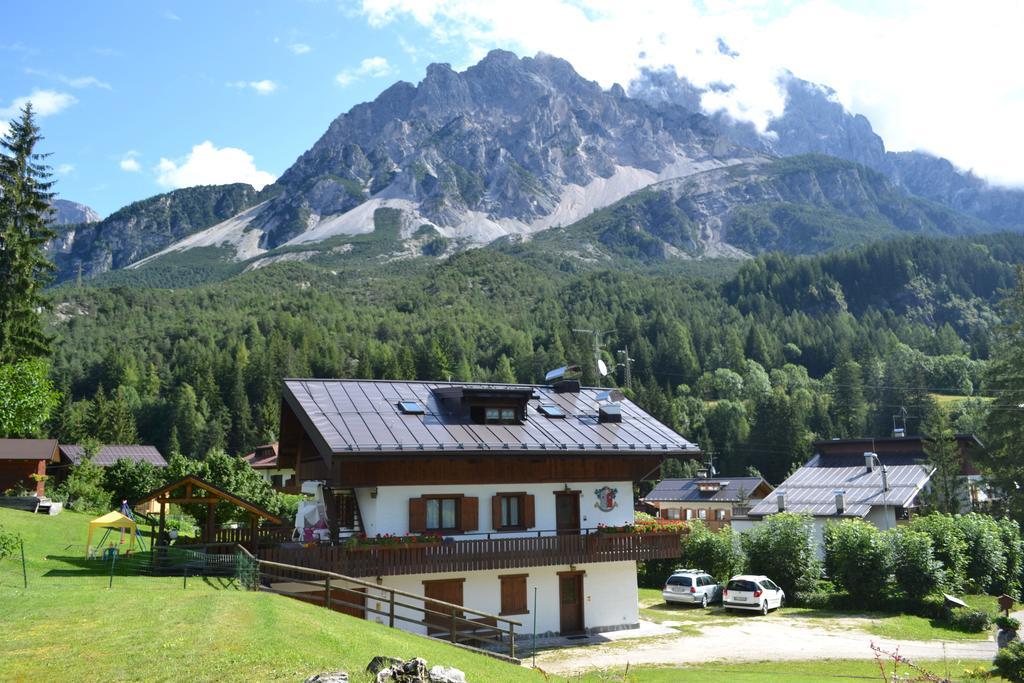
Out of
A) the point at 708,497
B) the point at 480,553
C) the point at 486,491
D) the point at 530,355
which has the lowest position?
the point at 708,497

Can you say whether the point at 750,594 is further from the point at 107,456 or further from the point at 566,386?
the point at 107,456

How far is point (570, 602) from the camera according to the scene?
96.7 feet

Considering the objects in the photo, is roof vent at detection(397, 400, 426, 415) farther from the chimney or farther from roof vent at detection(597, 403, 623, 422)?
the chimney

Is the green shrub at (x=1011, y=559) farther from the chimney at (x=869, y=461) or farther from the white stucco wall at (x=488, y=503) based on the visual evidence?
the white stucco wall at (x=488, y=503)

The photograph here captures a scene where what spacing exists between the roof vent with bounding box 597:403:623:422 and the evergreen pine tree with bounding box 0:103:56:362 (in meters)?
36.0

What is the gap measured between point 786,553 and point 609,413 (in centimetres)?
1277

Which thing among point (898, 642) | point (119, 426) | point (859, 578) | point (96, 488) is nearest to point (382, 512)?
point (898, 642)

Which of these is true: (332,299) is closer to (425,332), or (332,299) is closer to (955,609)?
(425,332)

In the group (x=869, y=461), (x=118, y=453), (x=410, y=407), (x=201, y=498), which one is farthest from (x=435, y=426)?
(x=118, y=453)

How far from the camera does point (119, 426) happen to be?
3871 inches

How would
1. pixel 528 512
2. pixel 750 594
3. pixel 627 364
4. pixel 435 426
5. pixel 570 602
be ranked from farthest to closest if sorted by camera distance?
pixel 627 364 → pixel 750 594 → pixel 570 602 → pixel 528 512 → pixel 435 426

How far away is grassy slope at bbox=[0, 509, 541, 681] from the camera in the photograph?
1286cm

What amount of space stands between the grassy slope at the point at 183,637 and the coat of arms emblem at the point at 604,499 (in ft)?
36.2

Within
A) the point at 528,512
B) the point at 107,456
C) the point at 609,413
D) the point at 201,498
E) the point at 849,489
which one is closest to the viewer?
the point at 201,498
